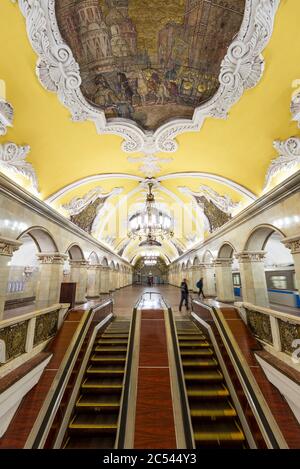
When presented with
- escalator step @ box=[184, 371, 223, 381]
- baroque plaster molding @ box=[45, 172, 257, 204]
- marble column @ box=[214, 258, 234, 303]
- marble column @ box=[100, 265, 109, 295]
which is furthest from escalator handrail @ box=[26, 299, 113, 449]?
marble column @ box=[100, 265, 109, 295]

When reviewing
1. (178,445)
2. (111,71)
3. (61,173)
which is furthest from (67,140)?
(178,445)

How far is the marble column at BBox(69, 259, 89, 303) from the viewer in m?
9.41

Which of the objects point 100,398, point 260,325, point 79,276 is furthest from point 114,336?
point 79,276

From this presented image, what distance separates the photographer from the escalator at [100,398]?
10.9 ft

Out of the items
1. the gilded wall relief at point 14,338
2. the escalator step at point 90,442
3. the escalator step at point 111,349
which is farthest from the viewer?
the escalator step at point 111,349

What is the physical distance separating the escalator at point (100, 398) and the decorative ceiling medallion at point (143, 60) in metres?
5.71

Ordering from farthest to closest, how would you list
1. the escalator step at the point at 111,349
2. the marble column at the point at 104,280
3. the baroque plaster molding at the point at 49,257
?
the marble column at the point at 104,280 → the baroque plaster molding at the point at 49,257 → the escalator step at the point at 111,349

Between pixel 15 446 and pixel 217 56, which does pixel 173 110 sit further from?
pixel 15 446

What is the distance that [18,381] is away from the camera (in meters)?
3.34

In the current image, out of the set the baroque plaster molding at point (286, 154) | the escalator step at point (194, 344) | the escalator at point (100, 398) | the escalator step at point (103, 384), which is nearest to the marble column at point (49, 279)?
the escalator at point (100, 398)

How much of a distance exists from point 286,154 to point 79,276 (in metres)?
9.10

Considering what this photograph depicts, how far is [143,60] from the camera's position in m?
3.73

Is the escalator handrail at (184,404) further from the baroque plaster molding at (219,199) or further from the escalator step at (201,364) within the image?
the baroque plaster molding at (219,199)

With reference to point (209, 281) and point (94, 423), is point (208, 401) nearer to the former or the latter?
point (94, 423)
